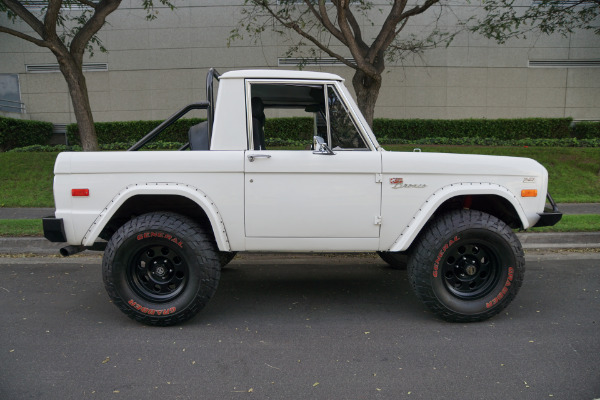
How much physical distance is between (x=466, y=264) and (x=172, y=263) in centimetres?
270

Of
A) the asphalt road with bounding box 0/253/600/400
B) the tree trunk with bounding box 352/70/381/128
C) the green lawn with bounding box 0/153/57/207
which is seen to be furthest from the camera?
the green lawn with bounding box 0/153/57/207

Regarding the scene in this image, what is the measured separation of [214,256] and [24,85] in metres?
17.2

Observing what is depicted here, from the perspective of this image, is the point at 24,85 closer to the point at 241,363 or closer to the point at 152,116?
the point at 152,116

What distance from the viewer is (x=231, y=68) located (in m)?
16.9

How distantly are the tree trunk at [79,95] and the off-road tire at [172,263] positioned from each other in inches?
240

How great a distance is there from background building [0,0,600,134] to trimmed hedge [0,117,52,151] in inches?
44.4

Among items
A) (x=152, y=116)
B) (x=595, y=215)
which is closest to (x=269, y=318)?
(x=595, y=215)

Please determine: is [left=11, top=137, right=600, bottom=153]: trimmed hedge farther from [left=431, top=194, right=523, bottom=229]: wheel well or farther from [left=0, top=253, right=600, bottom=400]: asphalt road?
[left=431, top=194, right=523, bottom=229]: wheel well

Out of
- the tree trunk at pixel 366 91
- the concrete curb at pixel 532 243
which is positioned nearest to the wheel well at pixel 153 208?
the concrete curb at pixel 532 243

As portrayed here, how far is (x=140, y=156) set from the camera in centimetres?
402

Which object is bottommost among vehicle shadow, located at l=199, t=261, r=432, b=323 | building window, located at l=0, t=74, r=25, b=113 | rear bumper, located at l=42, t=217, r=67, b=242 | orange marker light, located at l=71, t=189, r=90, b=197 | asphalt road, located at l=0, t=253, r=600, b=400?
vehicle shadow, located at l=199, t=261, r=432, b=323

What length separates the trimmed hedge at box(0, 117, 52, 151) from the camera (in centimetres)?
1501

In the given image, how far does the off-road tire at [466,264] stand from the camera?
401cm

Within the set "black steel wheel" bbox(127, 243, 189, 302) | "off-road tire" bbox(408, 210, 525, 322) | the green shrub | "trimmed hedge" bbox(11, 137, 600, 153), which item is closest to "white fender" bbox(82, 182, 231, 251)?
"black steel wheel" bbox(127, 243, 189, 302)
